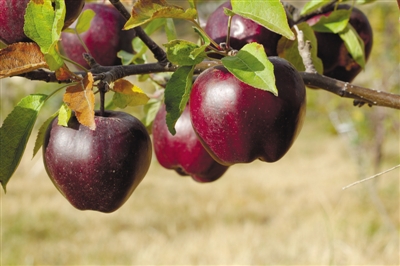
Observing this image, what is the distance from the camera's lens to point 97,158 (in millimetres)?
564

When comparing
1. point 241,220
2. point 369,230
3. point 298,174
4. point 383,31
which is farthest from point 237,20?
point 298,174

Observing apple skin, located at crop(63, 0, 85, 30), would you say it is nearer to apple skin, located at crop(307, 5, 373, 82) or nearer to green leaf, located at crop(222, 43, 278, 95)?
green leaf, located at crop(222, 43, 278, 95)

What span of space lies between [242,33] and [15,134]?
1.12 feet

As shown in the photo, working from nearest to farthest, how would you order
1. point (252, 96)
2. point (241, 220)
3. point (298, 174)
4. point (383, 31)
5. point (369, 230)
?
point (252, 96) < point (369, 230) < point (241, 220) < point (383, 31) < point (298, 174)

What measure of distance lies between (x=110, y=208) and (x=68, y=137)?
0.10 m

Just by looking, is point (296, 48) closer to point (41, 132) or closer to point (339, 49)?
point (339, 49)

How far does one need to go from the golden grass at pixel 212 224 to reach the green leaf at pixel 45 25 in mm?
837

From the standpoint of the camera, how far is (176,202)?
3127 millimetres

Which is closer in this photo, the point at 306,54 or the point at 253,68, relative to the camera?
the point at 253,68

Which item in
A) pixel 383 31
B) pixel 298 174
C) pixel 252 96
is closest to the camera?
pixel 252 96

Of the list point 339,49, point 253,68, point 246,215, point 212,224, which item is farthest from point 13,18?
point 246,215

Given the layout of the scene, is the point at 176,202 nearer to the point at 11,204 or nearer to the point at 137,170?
the point at 11,204

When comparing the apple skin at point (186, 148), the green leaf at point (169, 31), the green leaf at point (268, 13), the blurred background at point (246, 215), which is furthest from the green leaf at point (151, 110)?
the blurred background at point (246, 215)

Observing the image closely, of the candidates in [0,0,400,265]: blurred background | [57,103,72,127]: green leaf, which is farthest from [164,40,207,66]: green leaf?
[0,0,400,265]: blurred background
